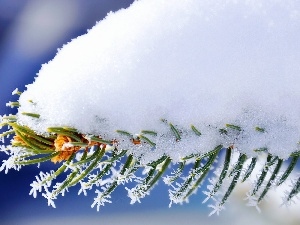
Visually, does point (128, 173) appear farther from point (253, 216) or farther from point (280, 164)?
point (253, 216)

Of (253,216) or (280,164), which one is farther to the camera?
(253,216)

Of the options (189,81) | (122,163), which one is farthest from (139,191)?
(189,81)

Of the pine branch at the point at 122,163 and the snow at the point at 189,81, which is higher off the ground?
the snow at the point at 189,81

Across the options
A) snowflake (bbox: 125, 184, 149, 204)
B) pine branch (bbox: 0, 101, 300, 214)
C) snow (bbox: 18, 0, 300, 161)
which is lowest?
snowflake (bbox: 125, 184, 149, 204)

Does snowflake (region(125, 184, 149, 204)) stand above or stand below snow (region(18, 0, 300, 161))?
below

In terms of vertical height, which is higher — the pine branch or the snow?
the snow

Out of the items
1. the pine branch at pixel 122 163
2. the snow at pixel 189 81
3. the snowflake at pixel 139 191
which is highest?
the snow at pixel 189 81

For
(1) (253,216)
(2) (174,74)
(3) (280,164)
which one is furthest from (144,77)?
(1) (253,216)

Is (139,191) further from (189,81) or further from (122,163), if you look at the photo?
(189,81)
